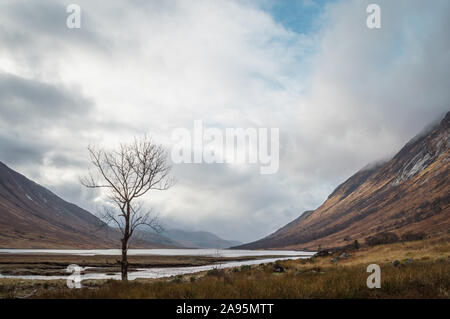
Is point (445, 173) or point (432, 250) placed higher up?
point (445, 173)

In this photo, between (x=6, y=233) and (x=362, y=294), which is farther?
(x=6, y=233)

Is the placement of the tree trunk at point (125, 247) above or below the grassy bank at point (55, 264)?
above

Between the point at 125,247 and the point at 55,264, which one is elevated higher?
the point at 125,247

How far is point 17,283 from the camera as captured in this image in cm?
2939

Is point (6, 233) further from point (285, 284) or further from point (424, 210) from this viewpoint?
Result: point (424, 210)

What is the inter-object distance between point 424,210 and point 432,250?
161 metres

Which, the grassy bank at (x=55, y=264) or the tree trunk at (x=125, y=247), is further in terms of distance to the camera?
the grassy bank at (x=55, y=264)

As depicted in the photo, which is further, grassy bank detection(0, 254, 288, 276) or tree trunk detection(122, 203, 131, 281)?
grassy bank detection(0, 254, 288, 276)

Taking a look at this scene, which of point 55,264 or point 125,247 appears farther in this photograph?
point 55,264

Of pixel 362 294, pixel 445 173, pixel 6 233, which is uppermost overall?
pixel 445 173

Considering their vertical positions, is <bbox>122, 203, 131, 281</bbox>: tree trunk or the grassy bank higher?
<bbox>122, 203, 131, 281</bbox>: tree trunk
